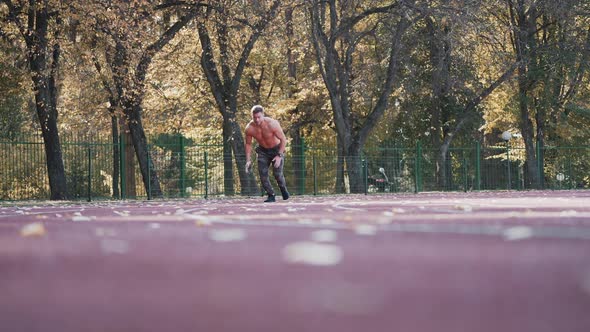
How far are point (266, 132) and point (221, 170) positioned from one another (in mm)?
12416

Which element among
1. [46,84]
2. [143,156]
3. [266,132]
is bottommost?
[266,132]

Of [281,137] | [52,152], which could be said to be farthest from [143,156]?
[281,137]

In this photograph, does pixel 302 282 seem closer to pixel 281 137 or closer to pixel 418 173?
pixel 281 137

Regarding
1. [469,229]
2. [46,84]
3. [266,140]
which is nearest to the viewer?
[469,229]

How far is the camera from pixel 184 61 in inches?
1511

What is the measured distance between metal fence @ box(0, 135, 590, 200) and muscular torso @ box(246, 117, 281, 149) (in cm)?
998

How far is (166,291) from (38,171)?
93.4 ft

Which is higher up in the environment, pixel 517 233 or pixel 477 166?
pixel 477 166

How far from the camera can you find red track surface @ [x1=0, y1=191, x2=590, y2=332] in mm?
2777

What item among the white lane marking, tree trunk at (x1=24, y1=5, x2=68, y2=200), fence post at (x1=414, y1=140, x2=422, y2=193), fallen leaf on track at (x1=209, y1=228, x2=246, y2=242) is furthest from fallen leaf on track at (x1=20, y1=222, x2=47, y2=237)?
fence post at (x1=414, y1=140, x2=422, y2=193)

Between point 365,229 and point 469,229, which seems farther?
point 365,229

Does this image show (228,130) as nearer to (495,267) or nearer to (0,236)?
(0,236)

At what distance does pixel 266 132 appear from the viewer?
17.5 metres

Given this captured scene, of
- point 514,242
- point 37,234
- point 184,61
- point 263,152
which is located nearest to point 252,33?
point 184,61
